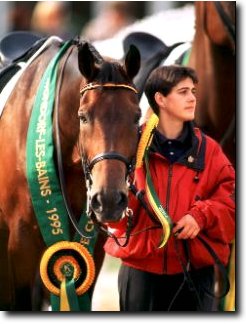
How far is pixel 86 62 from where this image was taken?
3.30m

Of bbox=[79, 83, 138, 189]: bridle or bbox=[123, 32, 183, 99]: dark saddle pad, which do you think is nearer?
bbox=[79, 83, 138, 189]: bridle

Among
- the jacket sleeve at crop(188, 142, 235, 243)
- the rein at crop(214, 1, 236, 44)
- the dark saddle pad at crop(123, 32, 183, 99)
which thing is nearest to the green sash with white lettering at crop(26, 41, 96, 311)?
the jacket sleeve at crop(188, 142, 235, 243)

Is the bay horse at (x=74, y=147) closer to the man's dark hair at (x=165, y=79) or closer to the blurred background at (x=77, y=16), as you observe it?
the man's dark hair at (x=165, y=79)

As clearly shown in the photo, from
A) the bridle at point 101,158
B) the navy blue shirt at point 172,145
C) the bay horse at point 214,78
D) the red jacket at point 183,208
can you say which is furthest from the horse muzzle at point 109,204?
the bay horse at point 214,78

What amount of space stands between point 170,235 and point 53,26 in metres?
2.73

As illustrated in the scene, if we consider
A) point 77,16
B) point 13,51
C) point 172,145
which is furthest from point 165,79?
point 77,16

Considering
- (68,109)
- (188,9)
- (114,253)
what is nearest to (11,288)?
(114,253)

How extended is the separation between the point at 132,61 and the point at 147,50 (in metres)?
1.31

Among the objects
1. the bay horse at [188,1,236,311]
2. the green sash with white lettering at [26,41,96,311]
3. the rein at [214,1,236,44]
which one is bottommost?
the green sash with white lettering at [26,41,96,311]

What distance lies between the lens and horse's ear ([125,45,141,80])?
328 centimetres

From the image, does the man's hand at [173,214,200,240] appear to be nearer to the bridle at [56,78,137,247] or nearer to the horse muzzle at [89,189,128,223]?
the bridle at [56,78,137,247]

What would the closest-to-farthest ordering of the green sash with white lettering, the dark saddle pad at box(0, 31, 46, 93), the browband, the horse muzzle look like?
the horse muzzle → the browband → the green sash with white lettering → the dark saddle pad at box(0, 31, 46, 93)

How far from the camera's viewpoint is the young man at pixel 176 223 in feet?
11.1

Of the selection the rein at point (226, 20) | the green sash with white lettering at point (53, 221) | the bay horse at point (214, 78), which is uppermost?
the rein at point (226, 20)
